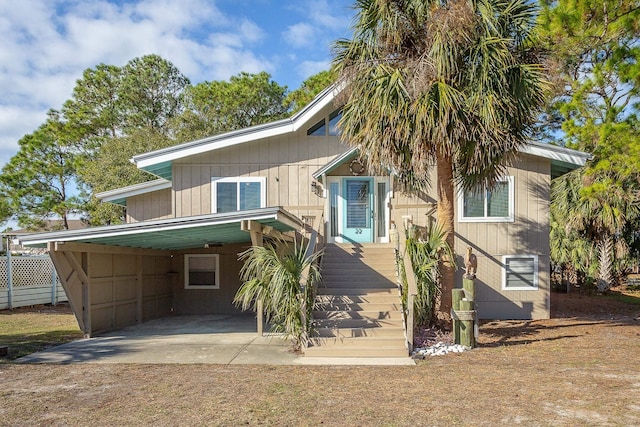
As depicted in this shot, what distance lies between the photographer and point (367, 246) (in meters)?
12.3

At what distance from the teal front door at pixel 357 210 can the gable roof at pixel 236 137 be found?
2.08m

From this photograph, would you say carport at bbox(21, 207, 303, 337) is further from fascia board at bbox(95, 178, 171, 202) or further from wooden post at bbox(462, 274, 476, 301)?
wooden post at bbox(462, 274, 476, 301)

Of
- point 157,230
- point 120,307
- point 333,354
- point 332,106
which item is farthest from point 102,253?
point 332,106

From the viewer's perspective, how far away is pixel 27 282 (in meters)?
16.4

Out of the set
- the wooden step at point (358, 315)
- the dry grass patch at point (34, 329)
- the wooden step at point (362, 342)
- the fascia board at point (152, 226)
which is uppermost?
the fascia board at point (152, 226)

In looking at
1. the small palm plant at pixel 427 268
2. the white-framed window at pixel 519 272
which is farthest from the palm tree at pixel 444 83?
the white-framed window at pixel 519 272

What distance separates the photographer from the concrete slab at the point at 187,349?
7.82 m

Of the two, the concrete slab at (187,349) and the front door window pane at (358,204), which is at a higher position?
the front door window pane at (358,204)

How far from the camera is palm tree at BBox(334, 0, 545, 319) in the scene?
8672mm

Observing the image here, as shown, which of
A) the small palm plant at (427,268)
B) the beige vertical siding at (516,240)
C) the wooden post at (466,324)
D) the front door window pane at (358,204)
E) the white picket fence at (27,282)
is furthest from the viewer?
the white picket fence at (27,282)

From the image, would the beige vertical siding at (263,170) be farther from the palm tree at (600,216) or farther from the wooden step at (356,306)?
the palm tree at (600,216)

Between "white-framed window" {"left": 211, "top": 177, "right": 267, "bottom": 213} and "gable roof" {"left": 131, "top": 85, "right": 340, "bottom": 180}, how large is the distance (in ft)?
3.25

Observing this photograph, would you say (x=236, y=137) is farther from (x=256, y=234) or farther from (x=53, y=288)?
(x=53, y=288)

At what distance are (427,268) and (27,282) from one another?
1426 centimetres
